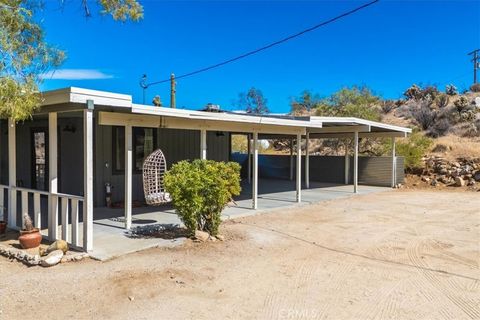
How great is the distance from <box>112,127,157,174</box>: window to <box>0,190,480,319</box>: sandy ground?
3679mm

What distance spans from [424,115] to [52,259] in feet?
87.6

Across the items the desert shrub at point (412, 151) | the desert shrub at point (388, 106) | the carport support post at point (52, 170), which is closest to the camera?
the carport support post at point (52, 170)

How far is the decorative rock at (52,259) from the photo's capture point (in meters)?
4.94

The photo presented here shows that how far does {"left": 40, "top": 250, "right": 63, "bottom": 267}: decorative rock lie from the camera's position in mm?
4938

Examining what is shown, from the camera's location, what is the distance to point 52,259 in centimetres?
499

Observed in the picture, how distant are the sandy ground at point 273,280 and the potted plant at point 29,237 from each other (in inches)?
17.3

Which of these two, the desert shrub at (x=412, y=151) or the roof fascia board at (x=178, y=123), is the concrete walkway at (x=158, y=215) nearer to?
the roof fascia board at (x=178, y=123)

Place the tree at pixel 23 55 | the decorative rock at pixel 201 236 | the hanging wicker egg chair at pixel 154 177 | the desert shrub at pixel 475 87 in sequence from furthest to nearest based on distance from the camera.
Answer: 1. the desert shrub at pixel 475 87
2. the hanging wicker egg chair at pixel 154 177
3. the decorative rock at pixel 201 236
4. the tree at pixel 23 55

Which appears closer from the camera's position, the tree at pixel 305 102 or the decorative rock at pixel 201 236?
the decorative rock at pixel 201 236

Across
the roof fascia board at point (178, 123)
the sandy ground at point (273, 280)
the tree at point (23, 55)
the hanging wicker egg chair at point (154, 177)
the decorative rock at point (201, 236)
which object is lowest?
the sandy ground at point (273, 280)

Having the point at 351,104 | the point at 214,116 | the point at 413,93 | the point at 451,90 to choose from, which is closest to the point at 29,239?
the point at 214,116

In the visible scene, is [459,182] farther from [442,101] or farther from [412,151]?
[442,101]

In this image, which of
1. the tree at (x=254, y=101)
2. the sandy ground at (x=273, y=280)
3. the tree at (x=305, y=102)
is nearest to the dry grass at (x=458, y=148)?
the tree at (x=305, y=102)

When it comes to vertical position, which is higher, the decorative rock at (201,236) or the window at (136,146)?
the window at (136,146)
